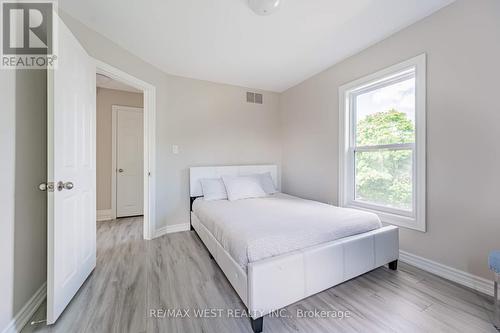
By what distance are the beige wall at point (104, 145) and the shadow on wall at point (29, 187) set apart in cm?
233

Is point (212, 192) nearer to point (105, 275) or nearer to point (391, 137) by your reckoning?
point (105, 275)

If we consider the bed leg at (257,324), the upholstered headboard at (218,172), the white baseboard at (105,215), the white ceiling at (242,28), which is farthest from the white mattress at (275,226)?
the white baseboard at (105,215)

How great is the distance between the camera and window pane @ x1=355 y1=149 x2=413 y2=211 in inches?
85.4

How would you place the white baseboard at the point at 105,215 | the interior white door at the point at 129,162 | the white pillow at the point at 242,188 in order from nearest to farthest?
1. the white pillow at the point at 242,188
2. the white baseboard at the point at 105,215
3. the interior white door at the point at 129,162

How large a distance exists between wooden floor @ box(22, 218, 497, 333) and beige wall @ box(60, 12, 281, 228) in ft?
3.75

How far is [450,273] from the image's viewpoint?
1803 mm

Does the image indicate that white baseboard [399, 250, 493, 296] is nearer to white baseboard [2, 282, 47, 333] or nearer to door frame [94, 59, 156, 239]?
door frame [94, 59, 156, 239]

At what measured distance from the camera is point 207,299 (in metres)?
1.60

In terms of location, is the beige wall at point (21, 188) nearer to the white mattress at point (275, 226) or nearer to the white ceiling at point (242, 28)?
the white ceiling at point (242, 28)

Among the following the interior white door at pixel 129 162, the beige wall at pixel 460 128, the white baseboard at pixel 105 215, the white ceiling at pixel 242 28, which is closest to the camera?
the beige wall at pixel 460 128

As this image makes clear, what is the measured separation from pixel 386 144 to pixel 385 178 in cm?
40

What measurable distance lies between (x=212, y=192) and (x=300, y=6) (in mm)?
2364

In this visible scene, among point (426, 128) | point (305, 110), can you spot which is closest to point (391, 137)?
point (426, 128)

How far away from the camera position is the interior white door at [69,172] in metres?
1.34
